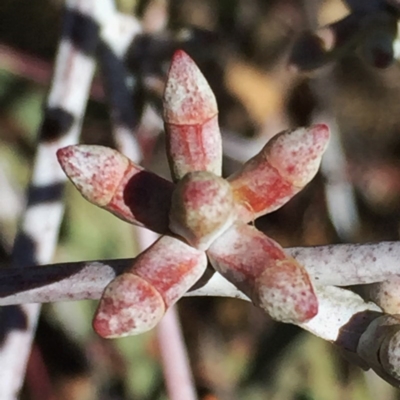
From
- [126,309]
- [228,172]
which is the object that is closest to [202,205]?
[126,309]

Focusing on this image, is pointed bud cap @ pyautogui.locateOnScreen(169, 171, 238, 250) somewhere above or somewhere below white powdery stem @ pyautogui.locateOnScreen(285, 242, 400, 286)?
above

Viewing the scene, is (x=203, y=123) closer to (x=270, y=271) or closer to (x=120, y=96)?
(x=270, y=271)

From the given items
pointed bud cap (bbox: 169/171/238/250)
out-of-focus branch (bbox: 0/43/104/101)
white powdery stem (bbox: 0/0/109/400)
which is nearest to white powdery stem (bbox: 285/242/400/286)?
pointed bud cap (bbox: 169/171/238/250)

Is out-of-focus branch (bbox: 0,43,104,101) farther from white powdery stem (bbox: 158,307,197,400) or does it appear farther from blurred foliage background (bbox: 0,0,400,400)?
white powdery stem (bbox: 158,307,197,400)

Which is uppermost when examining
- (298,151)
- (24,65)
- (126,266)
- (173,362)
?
(298,151)

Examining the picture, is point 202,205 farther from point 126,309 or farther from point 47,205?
point 47,205

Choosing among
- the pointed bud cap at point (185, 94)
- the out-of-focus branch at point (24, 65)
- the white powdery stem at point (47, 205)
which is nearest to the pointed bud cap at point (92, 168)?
the pointed bud cap at point (185, 94)
